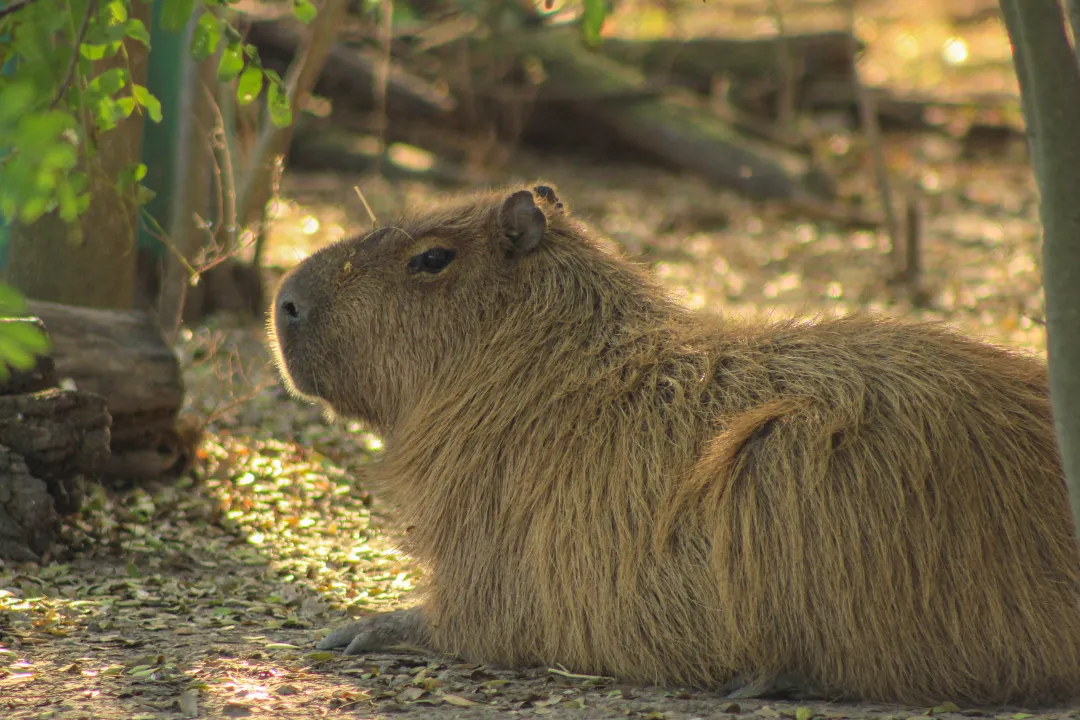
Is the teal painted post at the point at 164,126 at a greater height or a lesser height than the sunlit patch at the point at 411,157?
lesser

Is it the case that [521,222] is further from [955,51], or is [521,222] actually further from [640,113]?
[955,51]

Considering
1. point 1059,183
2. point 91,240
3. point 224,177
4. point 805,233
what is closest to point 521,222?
point 1059,183

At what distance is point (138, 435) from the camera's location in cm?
482

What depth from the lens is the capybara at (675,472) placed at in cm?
315

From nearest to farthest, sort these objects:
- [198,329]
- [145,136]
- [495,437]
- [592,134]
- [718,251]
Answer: [495,437], [145,136], [198,329], [718,251], [592,134]

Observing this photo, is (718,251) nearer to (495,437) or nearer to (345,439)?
(345,439)

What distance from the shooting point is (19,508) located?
4137 mm

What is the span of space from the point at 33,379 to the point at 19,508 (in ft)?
1.39

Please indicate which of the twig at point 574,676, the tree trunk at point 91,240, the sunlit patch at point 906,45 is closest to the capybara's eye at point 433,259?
the twig at point 574,676

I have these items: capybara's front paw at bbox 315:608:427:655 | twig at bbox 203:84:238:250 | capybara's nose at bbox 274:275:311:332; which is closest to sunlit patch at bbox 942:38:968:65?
twig at bbox 203:84:238:250

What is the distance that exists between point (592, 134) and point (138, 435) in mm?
7925

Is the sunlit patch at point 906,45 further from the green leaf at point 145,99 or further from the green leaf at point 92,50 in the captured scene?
the green leaf at point 92,50

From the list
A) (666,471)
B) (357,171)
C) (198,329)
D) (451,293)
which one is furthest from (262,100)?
(666,471)

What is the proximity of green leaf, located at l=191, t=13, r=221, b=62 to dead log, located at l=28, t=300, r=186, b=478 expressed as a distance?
1580mm
